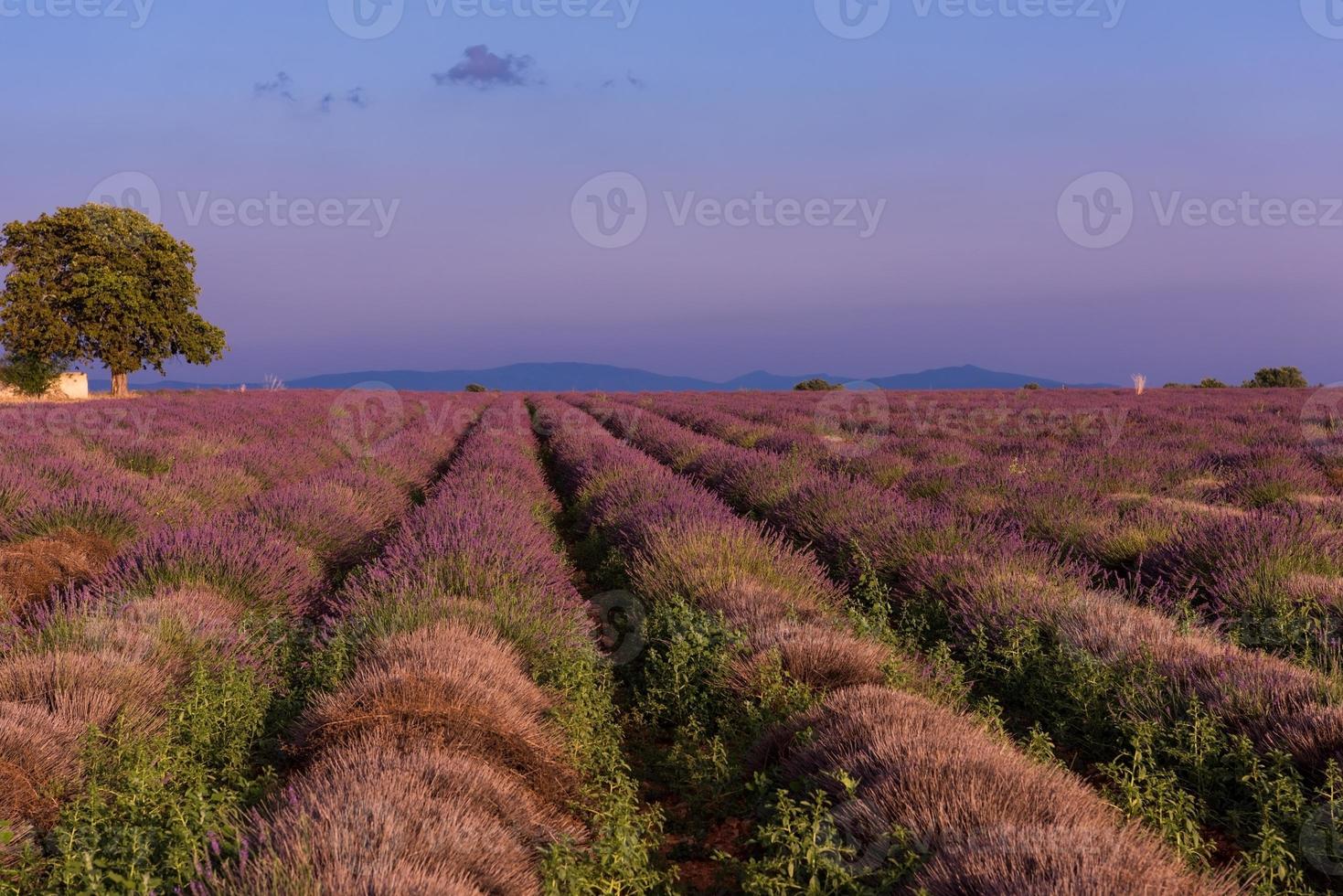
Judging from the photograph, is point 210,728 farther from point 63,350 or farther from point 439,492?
point 63,350

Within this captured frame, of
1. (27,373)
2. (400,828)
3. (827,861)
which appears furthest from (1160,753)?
(27,373)

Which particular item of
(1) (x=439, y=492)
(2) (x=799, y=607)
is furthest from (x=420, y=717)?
(1) (x=439, y=492)

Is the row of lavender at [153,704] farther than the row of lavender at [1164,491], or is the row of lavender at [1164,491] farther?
the row of lavender at [1164,491]

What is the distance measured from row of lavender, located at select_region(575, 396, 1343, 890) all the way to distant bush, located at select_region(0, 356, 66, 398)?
36.0 m

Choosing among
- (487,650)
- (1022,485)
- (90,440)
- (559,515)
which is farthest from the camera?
(90,440)

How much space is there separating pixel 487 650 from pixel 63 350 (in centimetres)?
3564

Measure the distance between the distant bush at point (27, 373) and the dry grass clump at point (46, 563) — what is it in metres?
31.1

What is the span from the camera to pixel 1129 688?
12.3 ft

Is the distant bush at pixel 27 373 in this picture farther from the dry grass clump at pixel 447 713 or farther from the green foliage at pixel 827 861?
the green foliage at pixel 827 861

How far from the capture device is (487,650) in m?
3.59

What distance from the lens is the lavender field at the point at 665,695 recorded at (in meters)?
2.25

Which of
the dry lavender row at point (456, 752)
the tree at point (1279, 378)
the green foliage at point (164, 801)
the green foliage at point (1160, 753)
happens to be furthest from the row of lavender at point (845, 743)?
the tree at point (1279, 378)

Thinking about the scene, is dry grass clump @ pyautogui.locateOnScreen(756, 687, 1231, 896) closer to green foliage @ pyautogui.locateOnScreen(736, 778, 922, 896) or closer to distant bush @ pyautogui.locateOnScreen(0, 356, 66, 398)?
green foliage @ pyautogui.locateOnScreen(736, 778, 922, 896)

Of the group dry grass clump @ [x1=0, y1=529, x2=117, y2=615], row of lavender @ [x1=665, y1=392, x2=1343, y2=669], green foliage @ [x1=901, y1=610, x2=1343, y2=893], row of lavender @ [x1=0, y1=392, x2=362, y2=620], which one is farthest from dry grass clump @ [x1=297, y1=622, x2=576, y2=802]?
row of lavender @ [x1=665, y1=392, x2=1343, y2=669]
